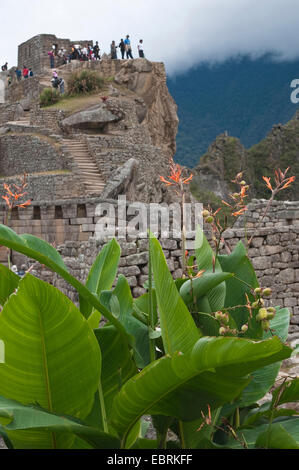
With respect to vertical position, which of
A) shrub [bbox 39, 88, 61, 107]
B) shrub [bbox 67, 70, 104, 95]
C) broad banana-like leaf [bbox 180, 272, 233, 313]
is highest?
shrub [bbox 67, 70, 104, 95]

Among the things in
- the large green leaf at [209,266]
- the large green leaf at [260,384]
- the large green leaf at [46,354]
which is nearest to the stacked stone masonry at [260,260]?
the large green leaf at [209,266]

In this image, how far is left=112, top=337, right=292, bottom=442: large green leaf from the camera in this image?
1757 mm

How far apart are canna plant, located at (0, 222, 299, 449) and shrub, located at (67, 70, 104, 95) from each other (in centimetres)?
2924

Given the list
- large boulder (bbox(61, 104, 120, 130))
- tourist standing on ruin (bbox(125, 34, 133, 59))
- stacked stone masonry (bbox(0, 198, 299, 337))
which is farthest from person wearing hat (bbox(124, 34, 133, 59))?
stacked stone masonry (bbox(0, 198, 299, 337))

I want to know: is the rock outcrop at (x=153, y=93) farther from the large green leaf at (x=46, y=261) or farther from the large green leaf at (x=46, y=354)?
the large green leaf at (x=46, y=354)

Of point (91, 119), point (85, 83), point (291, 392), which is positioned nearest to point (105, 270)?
point (291, 392)

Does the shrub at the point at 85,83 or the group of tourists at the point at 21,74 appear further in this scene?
the group of tourists at the point at 21,74

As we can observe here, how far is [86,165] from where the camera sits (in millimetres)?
23422

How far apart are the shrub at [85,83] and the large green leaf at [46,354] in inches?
1172

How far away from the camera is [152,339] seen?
2432 mm

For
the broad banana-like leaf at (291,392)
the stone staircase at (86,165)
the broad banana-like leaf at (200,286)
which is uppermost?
the stone staircase at (86,165)

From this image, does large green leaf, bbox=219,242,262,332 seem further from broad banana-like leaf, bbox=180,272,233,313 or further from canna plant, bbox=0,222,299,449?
broad banana-like leaf, bbox=180,272,233,313

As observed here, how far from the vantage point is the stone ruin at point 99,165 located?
22.7ft

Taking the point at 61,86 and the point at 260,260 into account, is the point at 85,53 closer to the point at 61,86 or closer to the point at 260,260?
the point at 61,86
